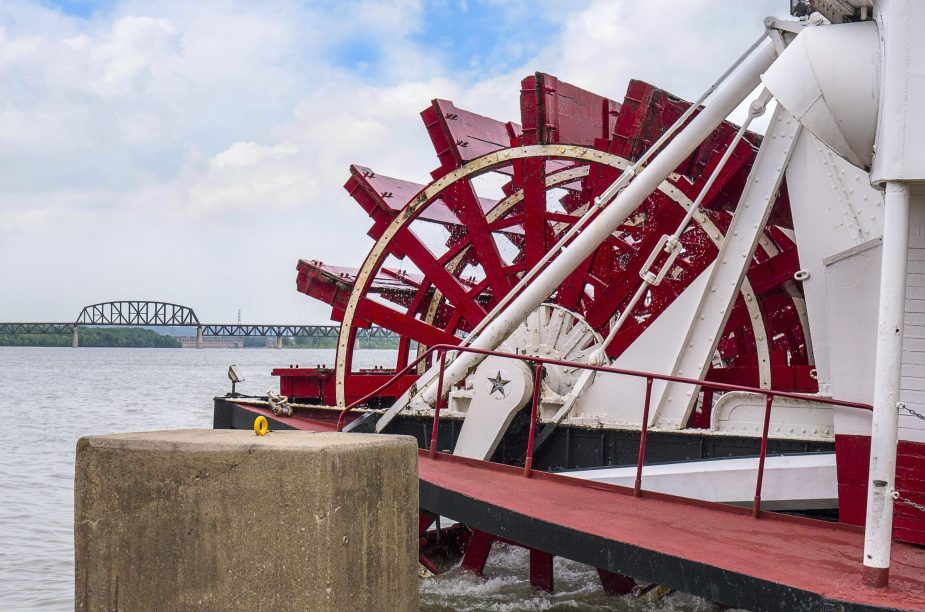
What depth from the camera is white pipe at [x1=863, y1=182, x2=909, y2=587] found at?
3.10 m

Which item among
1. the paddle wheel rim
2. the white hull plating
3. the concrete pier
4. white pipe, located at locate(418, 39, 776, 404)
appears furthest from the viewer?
the paddle wheel rim

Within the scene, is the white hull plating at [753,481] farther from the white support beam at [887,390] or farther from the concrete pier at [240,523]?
the concrete pier at [240,523]

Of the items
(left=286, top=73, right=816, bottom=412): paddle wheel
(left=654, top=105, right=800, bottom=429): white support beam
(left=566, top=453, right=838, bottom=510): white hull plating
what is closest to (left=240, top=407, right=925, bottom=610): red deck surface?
(left=566, top=453, right=838, bottom=510): white hull plating

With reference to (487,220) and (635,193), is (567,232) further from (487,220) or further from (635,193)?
(487,220)

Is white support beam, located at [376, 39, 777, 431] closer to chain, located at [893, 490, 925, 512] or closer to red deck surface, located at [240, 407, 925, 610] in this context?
red deck surface, located at [240, 407, 925, 610]

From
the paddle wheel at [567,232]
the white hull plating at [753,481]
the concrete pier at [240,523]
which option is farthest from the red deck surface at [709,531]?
the paddle wheel at [567,232]

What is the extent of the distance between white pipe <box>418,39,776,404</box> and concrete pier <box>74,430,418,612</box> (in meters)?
3.58

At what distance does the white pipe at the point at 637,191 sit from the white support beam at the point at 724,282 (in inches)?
23.1

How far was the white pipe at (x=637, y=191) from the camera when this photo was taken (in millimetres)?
6133

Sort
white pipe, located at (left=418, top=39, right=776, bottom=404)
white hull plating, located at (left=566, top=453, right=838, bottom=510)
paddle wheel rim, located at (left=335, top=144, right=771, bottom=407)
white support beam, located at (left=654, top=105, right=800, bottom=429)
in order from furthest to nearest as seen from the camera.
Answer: paddle wheel rim, located at (left=335, top=144, right=771, bottom=407)
white pipe, located at (left=418, top=39, right=776, bottom=404)
white support beam, located at (left=654, top=105, right=800, bottom=429)
white hull plating, located at (left=566, top=453, right=838, bottom=510)

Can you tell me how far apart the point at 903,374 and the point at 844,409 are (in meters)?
0.50

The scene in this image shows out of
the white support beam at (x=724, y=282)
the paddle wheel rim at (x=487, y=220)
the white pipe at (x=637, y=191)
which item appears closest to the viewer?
the white support beam at (x=724, y=282)

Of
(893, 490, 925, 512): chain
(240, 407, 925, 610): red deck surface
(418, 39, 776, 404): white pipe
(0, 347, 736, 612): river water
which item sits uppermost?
(418, 39, 776, 404): white pipe

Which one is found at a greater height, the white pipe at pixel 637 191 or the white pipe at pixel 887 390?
the white pipe at pixel 637 191
